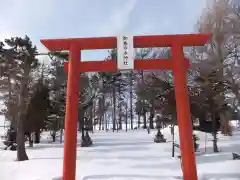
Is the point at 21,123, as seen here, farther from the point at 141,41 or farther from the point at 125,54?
the point at 141,41

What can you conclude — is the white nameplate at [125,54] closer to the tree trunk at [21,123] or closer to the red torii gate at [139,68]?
the red torii gate at [139,68]

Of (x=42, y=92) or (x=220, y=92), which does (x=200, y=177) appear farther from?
(x=42, y=92)

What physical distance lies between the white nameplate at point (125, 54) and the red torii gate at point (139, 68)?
0.25m

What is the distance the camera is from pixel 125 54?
8266mm

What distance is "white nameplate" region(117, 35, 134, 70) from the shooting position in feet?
26.9

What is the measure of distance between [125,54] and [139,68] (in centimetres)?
61

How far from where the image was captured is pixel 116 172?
1052 centimetres

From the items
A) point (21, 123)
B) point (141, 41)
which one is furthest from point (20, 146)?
point (141, 41)

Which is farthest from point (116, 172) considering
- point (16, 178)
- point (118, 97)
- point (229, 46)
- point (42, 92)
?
point (118, 97)

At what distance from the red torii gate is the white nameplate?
248 millimetres

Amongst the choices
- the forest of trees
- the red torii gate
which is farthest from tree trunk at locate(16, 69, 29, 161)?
the red torii gate

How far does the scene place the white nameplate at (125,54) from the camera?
8203 mm

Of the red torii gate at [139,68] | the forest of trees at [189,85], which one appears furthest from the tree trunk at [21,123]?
the red torii gate at [139,68]

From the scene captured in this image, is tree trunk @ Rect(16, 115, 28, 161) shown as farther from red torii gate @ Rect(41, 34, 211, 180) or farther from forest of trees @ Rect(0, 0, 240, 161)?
red torii gate @ Rect(41, 34, 211, 180)
